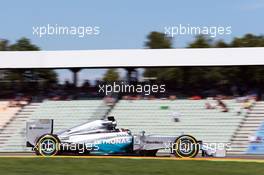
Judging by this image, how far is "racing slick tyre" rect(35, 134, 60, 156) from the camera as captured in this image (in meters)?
19.6

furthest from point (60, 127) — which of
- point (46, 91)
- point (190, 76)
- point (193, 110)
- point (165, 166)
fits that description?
point (165, 166)

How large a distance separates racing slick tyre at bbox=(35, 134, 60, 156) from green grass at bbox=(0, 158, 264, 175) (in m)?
4.08

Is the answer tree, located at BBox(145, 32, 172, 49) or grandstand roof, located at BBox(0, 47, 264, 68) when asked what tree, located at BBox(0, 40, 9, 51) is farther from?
grandstand roof, located at BBox(0, 47, 264, 68)

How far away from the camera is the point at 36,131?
20.6 meters

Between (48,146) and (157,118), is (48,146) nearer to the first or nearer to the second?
(48,146)

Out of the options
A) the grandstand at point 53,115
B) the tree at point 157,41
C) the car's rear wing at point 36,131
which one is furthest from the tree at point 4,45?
the car's rear wing at point 36,131

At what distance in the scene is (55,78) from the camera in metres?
32.3

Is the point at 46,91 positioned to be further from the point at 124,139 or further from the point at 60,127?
the point at 124,139

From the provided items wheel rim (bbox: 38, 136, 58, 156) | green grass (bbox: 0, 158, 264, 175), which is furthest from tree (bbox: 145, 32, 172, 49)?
green grass (bbox: 0, 158, 264, 175)

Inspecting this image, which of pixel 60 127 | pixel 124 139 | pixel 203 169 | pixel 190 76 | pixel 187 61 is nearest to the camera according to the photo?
pixel 203 169

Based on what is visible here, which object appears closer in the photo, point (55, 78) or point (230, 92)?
point (230, 92)

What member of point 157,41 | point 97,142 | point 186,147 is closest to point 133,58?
point 97,142

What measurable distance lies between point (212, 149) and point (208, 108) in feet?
23.7

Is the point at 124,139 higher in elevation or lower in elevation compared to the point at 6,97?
lower
